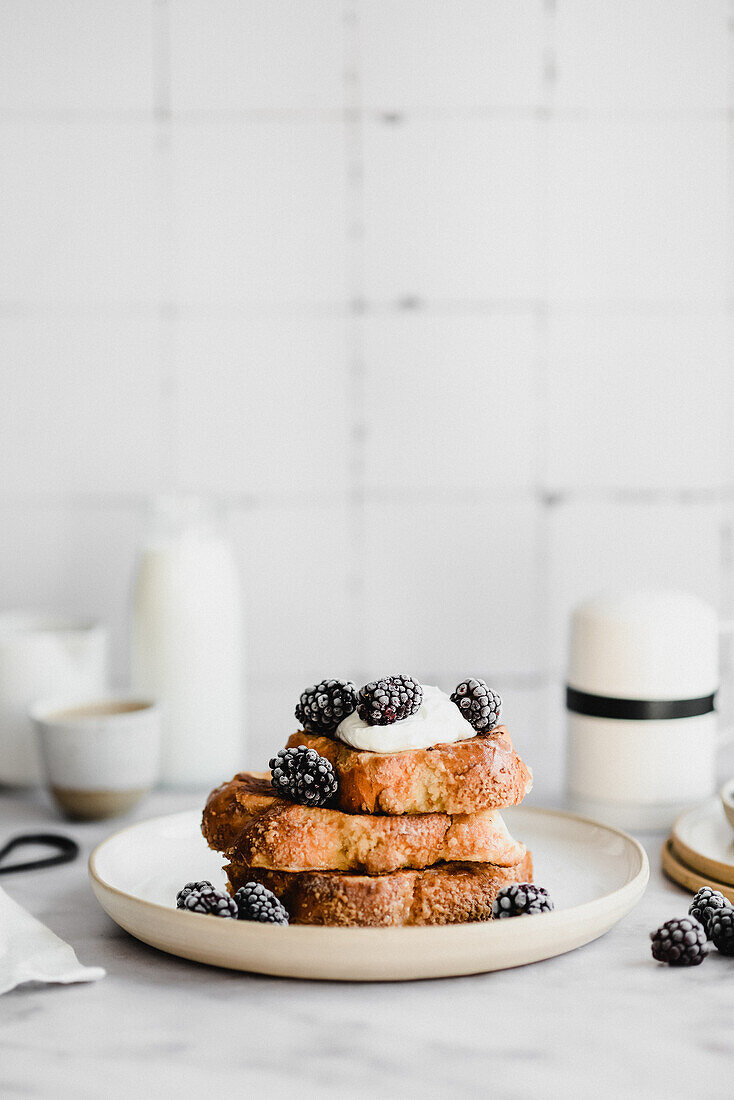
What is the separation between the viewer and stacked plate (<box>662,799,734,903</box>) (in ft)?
3.04

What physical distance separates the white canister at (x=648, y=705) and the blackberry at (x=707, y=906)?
29cm

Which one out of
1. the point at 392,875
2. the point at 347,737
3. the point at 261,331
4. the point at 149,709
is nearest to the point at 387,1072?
the point at 392,875

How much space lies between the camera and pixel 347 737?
35.5 inches

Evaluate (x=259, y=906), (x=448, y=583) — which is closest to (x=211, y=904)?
(x=259, y=906)

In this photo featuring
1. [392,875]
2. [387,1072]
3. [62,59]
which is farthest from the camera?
[62,59]

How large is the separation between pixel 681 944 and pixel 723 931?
0.05 meters

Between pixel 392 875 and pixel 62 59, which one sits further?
pixel 62 59

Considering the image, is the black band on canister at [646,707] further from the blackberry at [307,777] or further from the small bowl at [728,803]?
the blackberry at [307,777]

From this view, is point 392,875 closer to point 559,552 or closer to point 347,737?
point 347,737

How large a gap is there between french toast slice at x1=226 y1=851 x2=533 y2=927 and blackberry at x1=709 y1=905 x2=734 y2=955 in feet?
0.50

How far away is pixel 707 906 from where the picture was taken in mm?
842

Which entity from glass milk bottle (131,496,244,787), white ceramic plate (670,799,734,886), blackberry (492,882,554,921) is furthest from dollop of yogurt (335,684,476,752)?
glass milk bottle (131,496,244,787)

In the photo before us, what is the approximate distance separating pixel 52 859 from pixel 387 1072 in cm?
49

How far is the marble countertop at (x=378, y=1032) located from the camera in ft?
2.13
